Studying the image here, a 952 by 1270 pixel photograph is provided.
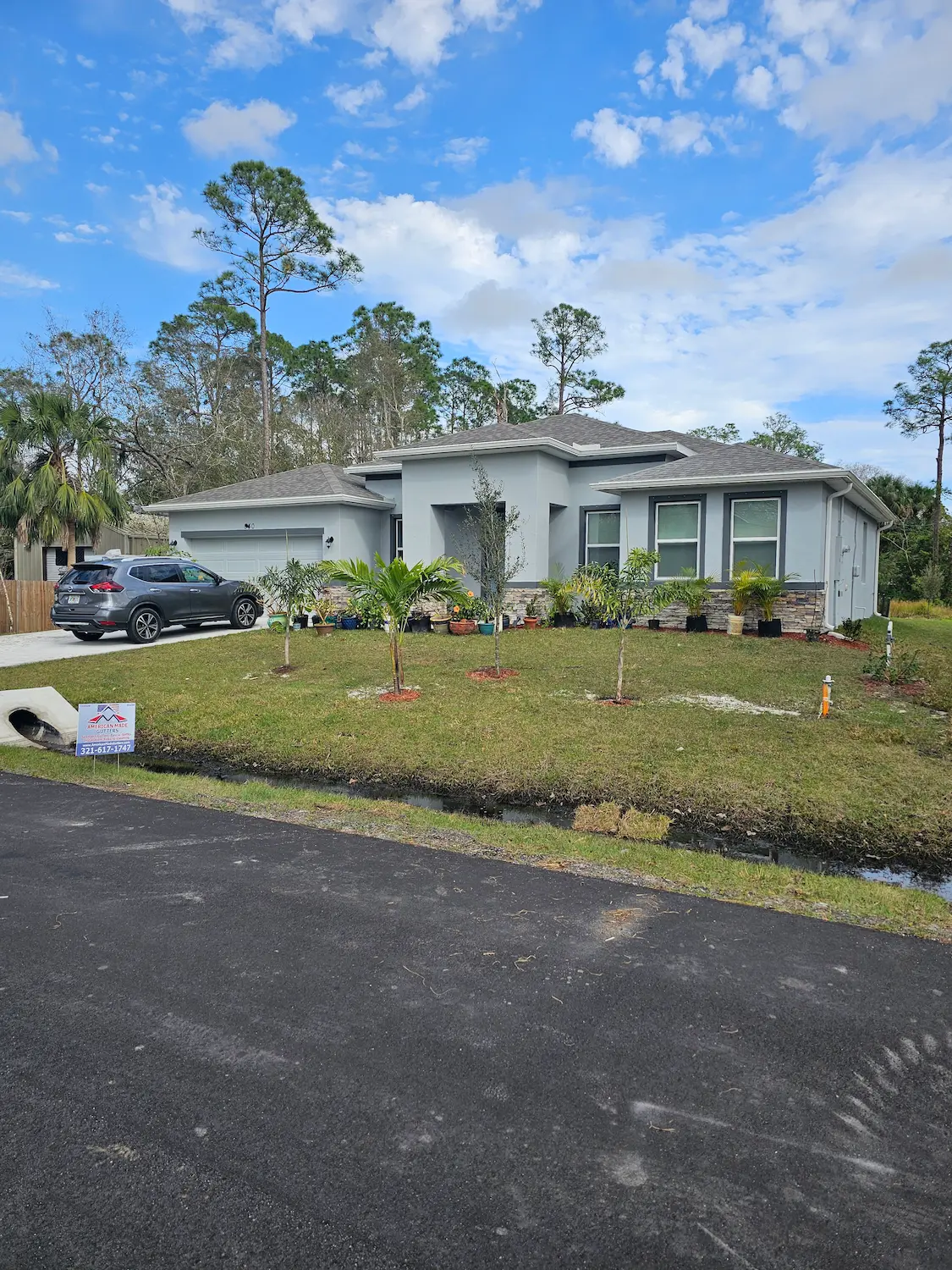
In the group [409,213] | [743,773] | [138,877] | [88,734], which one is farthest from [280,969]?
[409,213]

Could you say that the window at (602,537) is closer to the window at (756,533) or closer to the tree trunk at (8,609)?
the window at (756,533)

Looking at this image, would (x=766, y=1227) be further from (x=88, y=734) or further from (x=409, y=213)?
(x=409, y=213)

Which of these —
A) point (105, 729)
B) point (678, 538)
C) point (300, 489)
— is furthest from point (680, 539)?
point (105, 729)

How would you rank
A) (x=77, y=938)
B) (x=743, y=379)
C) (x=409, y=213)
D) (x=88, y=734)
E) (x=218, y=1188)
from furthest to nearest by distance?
(x=743, y=379)
(x=409, y=213)
(x=88, y=734)
(x=77, y=938)
(x=218, y=1188)

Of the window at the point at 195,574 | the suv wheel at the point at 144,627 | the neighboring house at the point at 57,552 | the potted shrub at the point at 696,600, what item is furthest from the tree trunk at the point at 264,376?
the potted shrub at the point at 696,600

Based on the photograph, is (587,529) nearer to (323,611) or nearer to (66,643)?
(323,611)

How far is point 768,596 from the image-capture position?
15.9 meters

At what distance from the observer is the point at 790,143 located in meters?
13.4

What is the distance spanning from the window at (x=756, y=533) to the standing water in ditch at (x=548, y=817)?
1184 cm

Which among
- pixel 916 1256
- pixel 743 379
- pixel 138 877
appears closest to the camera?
pixel 916 1256

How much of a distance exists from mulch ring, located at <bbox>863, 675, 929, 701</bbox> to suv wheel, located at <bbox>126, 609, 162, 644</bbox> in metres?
13.7

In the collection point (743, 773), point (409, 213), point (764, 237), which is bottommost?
point (743, 773)

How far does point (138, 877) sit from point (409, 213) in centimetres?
2527

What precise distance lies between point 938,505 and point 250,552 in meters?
28.9
